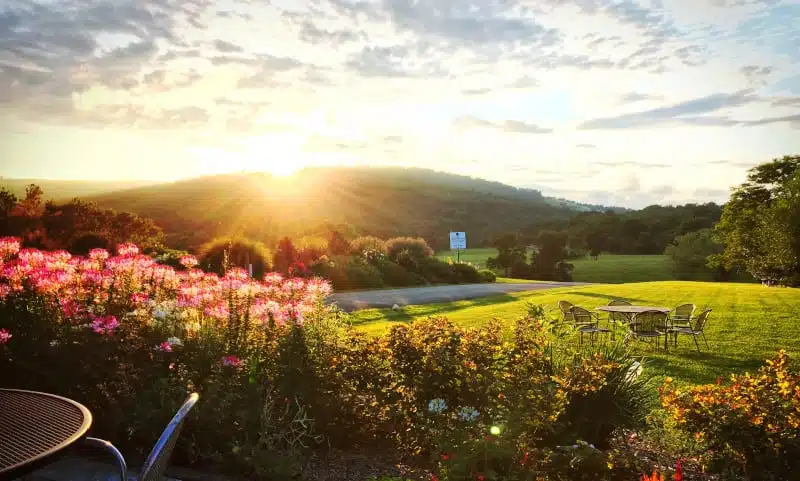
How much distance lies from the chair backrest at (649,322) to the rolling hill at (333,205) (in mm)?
20955

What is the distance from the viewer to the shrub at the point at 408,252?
90.5 feet

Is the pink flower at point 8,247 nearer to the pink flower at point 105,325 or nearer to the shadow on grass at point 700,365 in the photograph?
the pink flower at point 105,325

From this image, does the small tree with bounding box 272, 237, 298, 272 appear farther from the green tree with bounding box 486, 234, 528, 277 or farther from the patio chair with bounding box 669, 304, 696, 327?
the green tree with bounding box 486, 234, 528, 277

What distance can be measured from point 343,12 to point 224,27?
68.3 inches

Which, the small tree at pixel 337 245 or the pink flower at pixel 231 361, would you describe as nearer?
the pink flower at pixel 231 361

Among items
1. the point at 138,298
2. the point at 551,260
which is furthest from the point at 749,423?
the point at 551,260

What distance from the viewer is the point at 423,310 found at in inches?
633

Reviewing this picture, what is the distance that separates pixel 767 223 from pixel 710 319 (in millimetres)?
24502

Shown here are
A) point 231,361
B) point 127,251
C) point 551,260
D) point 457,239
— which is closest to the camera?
point 231,361

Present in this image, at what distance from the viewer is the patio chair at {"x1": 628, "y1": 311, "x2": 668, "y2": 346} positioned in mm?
10695

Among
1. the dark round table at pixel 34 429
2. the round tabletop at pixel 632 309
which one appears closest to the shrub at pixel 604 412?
the dark round table at pixel 34 429

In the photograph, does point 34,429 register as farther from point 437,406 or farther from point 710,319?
point 710,319

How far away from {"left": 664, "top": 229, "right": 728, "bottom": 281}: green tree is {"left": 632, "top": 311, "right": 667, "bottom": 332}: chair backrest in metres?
41.3

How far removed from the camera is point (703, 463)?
13.0 feet
